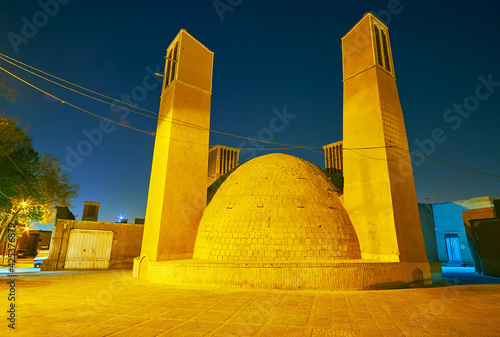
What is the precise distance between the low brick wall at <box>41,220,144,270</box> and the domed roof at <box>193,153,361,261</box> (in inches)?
292

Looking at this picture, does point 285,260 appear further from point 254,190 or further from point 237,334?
point 237,334

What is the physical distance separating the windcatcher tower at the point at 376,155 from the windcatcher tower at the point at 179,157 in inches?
308

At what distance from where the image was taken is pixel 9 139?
1509 cm

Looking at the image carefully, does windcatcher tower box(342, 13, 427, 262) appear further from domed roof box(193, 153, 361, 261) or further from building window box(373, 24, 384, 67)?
domed roof box(193, 153, 361, 261)

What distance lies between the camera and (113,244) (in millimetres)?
17938

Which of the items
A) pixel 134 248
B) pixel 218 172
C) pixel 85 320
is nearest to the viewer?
pixel 85 320

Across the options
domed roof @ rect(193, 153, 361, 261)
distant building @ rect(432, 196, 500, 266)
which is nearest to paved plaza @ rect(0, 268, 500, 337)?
domed roof @ rect(193, 153, 361, 261)

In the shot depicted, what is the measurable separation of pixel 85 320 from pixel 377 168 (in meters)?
11.9

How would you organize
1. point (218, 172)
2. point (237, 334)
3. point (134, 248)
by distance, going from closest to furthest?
point (237, 334)
point (134, 248)
point (218, 172)

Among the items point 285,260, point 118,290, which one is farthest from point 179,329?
point 285,260

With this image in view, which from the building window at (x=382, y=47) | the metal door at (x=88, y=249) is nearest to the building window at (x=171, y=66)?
the metal door at (x=88, y=249)

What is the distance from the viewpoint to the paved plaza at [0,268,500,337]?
17.0ft

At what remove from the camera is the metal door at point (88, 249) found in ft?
55.4

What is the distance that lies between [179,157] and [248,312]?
29.3ft
